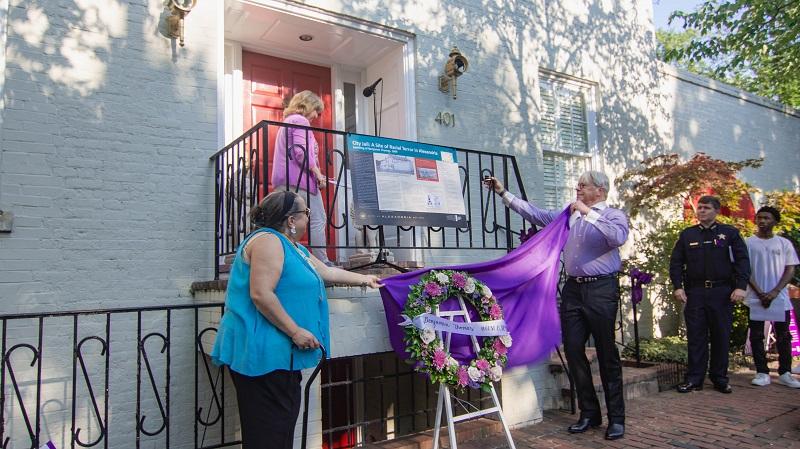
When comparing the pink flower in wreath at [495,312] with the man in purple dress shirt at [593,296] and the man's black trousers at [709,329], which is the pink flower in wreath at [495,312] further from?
the man's black trousers at [709,329]

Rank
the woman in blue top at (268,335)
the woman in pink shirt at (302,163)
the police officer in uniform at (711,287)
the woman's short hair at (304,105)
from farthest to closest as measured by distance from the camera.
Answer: the police officer in uniform at (711,287) < the woman's short hair at (304,105) < the woman in pink shirt at (302,163) < the woman in blue top at (268,335)

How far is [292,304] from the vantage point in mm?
2857

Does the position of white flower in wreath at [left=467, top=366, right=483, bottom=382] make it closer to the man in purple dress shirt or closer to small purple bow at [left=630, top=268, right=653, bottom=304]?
the man in purple dress shirt

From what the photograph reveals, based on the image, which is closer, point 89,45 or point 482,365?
point 482,365

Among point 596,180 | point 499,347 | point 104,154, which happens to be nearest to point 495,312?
point 499,347

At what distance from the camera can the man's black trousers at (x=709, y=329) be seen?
5711mm

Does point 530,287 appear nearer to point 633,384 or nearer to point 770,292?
point 633,384

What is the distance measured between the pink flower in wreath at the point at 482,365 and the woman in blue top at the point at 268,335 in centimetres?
135

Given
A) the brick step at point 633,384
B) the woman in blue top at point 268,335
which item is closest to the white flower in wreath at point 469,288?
the woman in blue top at point 268,335

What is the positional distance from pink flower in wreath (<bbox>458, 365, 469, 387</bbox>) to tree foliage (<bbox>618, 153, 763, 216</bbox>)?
218 inches

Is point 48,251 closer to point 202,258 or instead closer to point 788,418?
point 202,258

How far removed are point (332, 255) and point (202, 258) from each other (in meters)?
1.59

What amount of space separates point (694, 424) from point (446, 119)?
3.84m

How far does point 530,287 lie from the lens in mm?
4539
